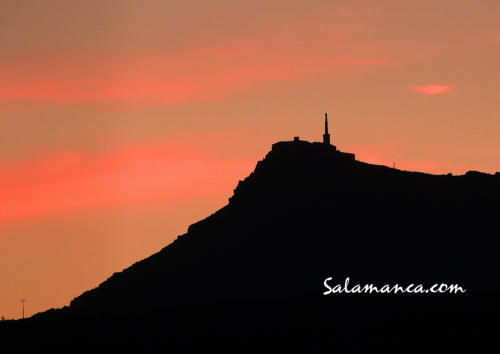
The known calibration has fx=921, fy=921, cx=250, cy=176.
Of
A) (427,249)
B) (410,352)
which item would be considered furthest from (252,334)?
(427,249)

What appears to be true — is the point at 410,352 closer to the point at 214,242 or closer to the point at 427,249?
the point at 427,249

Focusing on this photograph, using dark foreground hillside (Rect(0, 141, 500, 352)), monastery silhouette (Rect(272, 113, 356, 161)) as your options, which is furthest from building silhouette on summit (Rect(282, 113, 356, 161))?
dark foreground hillside (Rect(0, 141, 500, 352))

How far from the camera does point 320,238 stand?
17275 centimetres

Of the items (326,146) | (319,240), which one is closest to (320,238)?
(319,240)

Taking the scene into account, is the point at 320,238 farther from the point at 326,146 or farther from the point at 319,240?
the point at 326,146

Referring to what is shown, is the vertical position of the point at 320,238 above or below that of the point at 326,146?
below

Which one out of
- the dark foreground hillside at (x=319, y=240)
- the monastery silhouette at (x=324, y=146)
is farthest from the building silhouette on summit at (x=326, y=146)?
the dark foreground hillside at (x=319, y=240)

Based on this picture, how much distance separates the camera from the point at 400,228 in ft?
559

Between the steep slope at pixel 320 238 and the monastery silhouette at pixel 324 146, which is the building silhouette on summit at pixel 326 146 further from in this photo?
the steep slope at pixel 320 238

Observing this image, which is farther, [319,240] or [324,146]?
[324,146]

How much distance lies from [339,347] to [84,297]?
293ft

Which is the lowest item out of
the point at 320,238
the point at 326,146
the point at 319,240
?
the point at 319,240

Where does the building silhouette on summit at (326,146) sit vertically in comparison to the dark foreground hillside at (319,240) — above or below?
above

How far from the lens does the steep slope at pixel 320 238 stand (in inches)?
6250
